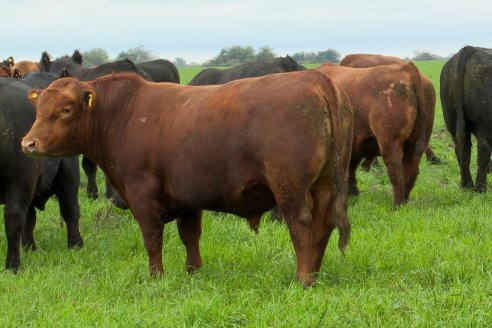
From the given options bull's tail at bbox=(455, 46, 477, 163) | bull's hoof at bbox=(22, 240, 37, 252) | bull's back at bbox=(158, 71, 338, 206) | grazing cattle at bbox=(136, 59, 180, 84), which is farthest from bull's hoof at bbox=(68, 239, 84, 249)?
grazing cattle at bbox=(136, 59, 180, 84)

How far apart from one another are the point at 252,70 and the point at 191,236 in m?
5.58

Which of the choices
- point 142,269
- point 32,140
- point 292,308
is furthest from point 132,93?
point 292,308

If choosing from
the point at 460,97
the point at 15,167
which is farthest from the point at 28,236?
the point at 460,97

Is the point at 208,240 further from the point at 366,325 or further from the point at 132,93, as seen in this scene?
Result: the point at 366,325

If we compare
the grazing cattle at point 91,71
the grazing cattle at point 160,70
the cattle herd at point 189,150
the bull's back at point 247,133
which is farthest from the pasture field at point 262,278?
the grazing cattle at point 160,70

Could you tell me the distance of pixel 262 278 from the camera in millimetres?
6078

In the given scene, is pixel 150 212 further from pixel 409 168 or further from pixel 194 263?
pixel 409 168

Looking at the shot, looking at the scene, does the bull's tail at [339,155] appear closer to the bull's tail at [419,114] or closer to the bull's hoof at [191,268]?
the bull's hoof at [191,268]

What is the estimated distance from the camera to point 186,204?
6.20 m

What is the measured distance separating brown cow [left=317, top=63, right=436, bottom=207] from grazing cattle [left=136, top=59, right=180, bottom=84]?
22.8 feet

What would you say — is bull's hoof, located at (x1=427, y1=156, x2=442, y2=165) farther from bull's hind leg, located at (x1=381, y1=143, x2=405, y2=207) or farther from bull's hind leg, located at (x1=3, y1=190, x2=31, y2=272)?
bull's hind leg, located at (x1=3, y1=190, x2=31, y2=272)

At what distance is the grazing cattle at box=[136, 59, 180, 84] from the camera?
16.2 metres

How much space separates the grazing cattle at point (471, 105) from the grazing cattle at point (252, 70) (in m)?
2.22

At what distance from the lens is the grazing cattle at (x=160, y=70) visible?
16.2m
